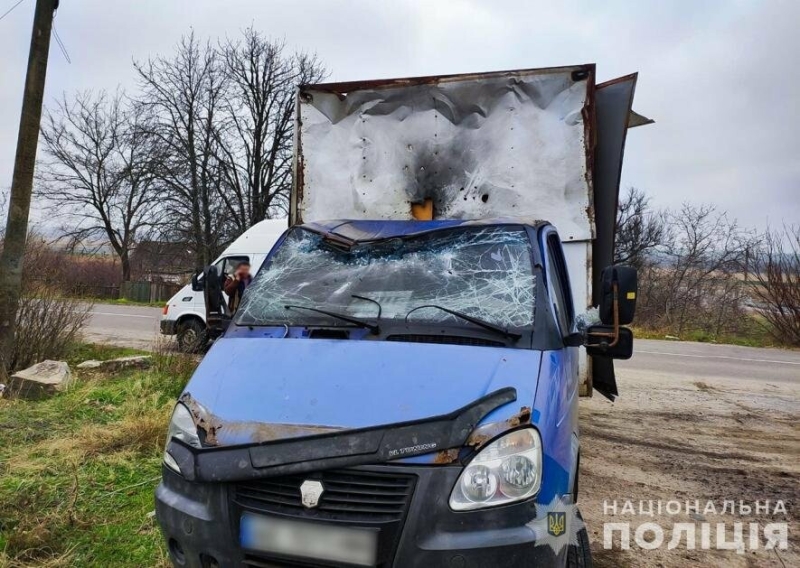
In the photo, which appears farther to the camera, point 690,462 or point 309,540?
point 690,462

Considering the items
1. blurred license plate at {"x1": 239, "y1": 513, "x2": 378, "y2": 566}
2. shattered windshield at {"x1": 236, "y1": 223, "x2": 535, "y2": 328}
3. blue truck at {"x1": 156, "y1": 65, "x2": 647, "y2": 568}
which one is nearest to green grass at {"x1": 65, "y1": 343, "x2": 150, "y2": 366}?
blue truck at {"x1": 156, "y1": 65, "x2": 647, "y2": 568}

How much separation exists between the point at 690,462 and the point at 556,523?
12.8ft

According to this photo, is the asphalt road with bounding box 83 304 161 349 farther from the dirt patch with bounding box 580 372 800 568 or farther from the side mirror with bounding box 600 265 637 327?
the side mirror with bounding box 600 265 637 327

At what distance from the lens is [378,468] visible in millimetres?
1957

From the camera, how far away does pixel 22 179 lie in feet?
23.6

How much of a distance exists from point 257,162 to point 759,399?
2629cm

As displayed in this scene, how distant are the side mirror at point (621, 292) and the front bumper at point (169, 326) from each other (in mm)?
9833

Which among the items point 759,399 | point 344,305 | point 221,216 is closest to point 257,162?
point 221,216

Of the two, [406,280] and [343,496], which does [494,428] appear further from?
[406,280]

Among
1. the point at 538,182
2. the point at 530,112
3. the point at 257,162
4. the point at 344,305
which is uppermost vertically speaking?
the point at 257,162

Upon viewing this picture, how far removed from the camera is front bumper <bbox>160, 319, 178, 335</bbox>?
36.5 ft

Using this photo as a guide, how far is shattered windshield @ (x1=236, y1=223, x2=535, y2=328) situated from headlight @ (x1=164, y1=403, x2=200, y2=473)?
72 cm

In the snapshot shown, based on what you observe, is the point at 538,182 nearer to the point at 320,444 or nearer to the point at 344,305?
the point at 344,305

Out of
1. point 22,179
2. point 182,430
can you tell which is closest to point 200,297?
point 22,179
